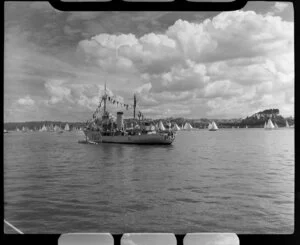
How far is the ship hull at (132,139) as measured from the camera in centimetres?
865

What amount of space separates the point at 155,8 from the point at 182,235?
805 mm

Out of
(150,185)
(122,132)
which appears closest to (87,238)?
(122,132)

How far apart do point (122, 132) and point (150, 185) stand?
188 centimetres

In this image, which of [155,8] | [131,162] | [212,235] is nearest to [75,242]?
[212,235]

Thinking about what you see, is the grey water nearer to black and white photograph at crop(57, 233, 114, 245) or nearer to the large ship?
the large ship

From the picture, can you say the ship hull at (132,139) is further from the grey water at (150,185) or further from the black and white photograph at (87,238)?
the black and white photograph at (87,238)

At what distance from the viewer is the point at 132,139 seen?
31.6ft

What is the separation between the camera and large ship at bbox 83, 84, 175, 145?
7573 mm

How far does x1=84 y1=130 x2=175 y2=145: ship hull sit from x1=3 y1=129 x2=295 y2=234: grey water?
18.8 inches

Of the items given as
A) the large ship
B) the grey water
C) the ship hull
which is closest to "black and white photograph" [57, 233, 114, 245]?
the grey water

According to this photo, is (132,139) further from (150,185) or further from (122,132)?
(150,185)

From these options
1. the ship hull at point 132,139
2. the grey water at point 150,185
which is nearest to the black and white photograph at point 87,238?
the grey water at point 150,185

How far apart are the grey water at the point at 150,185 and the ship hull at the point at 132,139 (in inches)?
18.8

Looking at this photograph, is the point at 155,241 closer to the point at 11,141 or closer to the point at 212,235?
the point at 212,235
